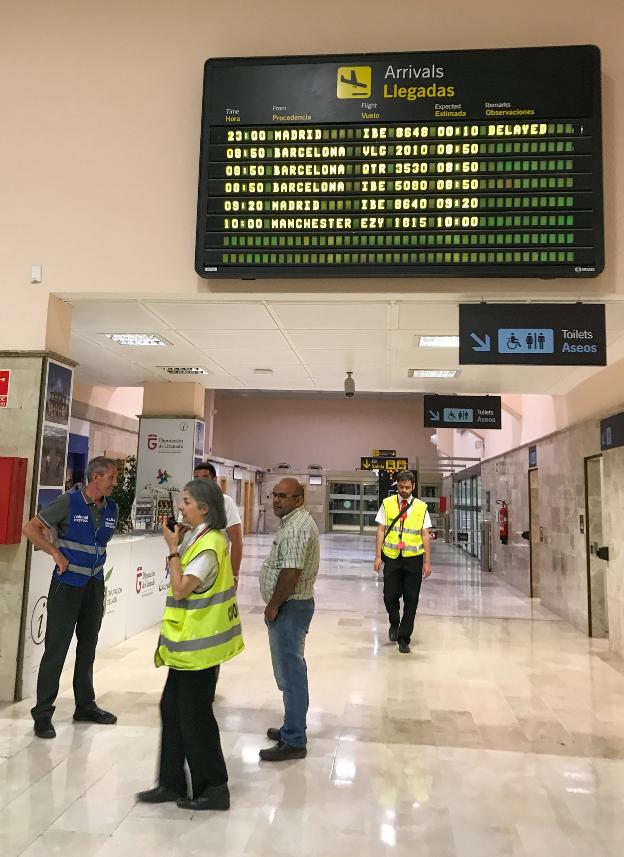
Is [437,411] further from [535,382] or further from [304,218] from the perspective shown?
[304,218]

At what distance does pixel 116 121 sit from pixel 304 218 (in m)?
1.81

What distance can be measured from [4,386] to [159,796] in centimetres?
309

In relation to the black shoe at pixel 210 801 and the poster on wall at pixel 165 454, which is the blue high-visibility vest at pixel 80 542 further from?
the poster on wall at pixel 165 454

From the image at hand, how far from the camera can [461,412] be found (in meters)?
8.34

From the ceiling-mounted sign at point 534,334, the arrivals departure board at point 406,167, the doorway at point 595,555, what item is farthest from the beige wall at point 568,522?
the arrivals departure board at point 406,167

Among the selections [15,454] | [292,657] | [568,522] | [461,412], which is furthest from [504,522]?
[15,454]

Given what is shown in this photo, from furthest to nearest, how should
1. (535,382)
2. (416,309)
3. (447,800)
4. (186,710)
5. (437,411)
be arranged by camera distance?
(437,411)
(535,382)
(416,309)
(447,800)
(186,710)

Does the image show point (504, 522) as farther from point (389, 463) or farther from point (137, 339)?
point (137, 339)

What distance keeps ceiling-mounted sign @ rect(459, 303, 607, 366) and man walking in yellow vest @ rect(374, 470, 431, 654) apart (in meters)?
2.14

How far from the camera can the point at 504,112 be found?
405cm

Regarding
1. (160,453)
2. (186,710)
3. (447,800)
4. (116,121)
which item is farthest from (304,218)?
(160,453)

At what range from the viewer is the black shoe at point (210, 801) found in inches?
109

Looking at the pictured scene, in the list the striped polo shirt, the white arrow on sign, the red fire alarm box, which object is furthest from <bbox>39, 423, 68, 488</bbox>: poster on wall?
the white arrow on sign

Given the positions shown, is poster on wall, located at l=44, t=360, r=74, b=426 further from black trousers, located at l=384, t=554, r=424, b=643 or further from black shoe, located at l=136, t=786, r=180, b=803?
black trousers, located at l=384, t=554, r=424, b=643
